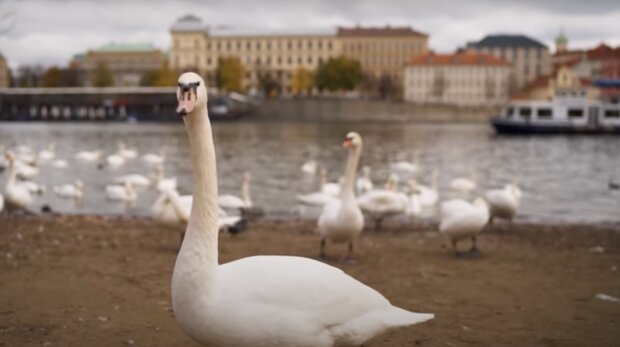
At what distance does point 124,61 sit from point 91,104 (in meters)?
52.3

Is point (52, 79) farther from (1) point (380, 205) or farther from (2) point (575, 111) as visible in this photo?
(1) point (380, 205)

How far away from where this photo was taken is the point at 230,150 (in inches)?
1394

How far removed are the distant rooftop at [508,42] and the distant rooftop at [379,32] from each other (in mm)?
21992

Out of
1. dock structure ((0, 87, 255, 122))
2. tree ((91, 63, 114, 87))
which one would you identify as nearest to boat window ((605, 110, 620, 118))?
dock structure ((0, 87, 255, 122))

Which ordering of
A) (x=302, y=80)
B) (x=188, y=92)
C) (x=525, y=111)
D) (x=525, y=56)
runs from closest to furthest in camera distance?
(x=188, y=92)
(x=525, y=111)
(x=302, y=80)
(x=525, y=56)

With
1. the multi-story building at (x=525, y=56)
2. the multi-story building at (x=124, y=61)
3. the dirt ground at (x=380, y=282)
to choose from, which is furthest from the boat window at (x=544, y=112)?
the multi-story building at (x=124, y=61)

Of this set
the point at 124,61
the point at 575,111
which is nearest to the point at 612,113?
the point at 575,111

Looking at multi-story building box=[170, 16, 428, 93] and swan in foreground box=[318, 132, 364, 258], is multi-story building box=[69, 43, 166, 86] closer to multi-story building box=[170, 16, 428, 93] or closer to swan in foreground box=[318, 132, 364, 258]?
multi-story building box=[170, 16, 428, 93]

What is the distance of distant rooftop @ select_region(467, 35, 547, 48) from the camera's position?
144 m

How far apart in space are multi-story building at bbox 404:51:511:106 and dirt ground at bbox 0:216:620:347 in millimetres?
115180

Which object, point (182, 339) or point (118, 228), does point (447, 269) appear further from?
point (118, 228)

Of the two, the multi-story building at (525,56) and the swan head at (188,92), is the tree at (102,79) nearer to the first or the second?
the multi-story building at (525,56)

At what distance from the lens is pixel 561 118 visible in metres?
60.1

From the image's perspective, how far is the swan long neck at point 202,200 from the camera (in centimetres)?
326
